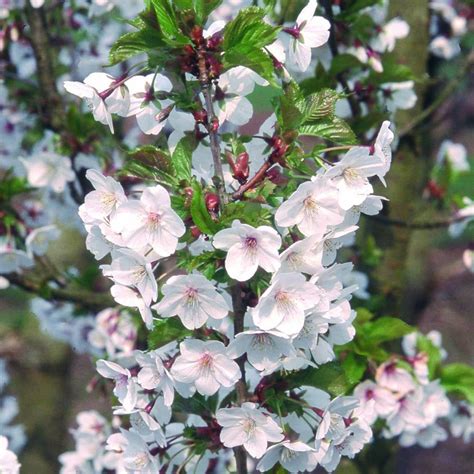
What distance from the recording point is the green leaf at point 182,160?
1.55 meters

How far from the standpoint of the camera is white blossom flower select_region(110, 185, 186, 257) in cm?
141

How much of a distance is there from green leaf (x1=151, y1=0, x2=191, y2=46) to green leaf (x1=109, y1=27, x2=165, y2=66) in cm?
2

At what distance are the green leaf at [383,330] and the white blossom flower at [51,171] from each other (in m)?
1.02

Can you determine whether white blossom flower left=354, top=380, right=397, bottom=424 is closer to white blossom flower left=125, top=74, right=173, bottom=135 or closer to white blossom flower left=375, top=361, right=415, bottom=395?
white blossom flower left=375, top=361, right=415, bottom=395

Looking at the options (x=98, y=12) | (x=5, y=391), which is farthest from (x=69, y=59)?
(x=5, y=391)

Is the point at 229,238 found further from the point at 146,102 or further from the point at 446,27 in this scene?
the point at 446,27

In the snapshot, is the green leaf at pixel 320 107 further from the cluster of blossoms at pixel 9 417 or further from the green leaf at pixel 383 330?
the cluster of blossoms at pixel 9 417

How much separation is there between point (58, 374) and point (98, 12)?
2.08 meters

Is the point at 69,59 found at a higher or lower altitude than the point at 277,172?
lower

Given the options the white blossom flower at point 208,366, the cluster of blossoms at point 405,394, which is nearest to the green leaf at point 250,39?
the white blossom flower at point 208,366

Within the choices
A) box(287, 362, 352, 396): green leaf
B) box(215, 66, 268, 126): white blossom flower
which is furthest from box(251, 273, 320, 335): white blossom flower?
box(215, 66, 268, 126): white blossom flower

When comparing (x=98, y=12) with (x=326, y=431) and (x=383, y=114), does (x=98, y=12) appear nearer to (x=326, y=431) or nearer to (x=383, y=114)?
(x=383, y=114)

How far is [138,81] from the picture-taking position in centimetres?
158

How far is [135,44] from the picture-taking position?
4.92 feet
